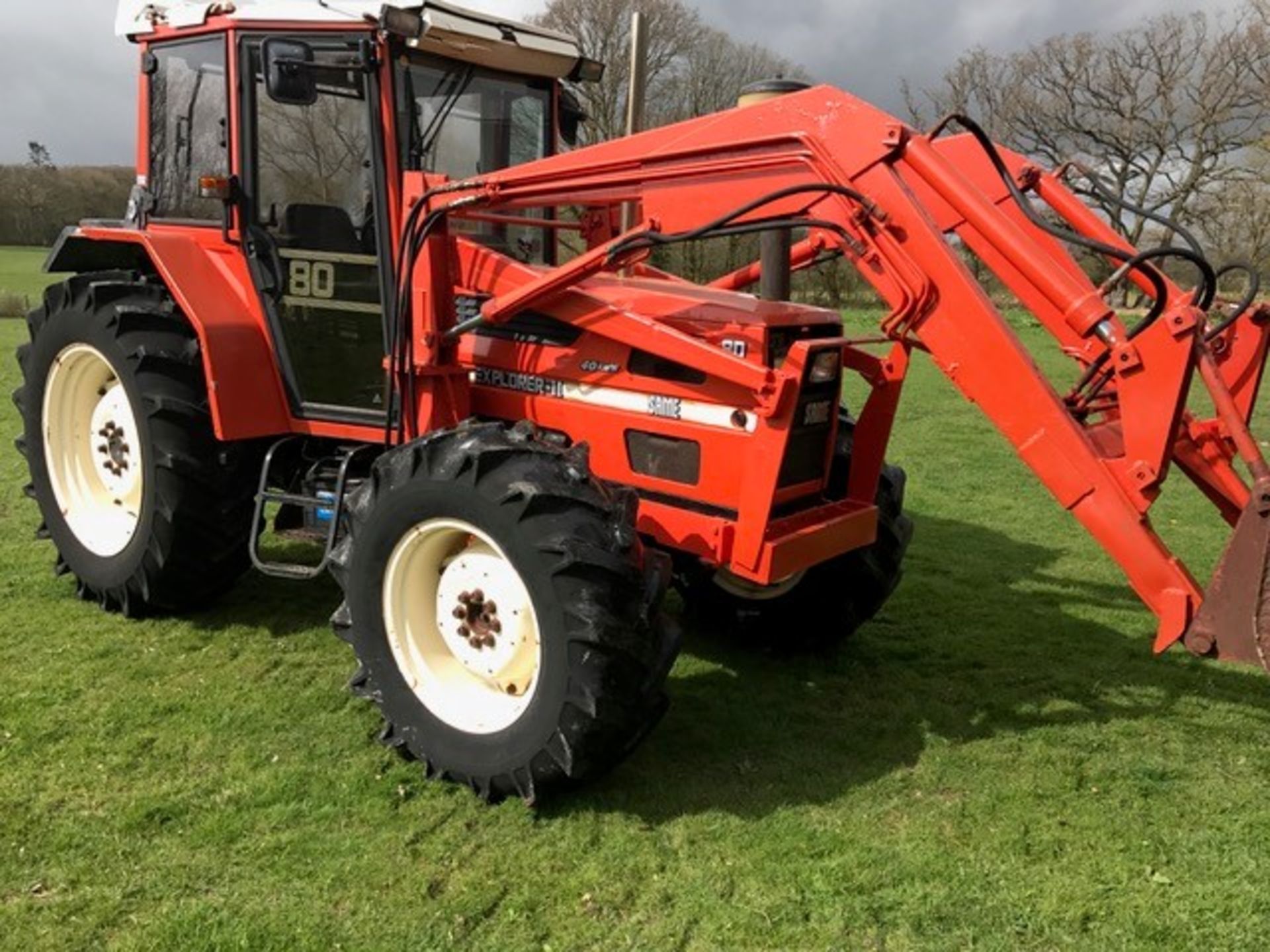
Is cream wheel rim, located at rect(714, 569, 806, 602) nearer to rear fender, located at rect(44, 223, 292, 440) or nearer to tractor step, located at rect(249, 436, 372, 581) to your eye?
tractor step, located at rect(249, 436, 372, 581)

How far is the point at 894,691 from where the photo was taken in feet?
15.3

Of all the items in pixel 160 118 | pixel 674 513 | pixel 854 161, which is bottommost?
pixel 674 513

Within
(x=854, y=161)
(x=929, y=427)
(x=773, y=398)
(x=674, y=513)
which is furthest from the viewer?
(x=929, y=427)

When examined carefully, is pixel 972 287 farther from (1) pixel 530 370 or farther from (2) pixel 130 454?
(2) pixel 130 454

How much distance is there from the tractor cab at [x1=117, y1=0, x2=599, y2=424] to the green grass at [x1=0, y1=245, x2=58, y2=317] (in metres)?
10.3

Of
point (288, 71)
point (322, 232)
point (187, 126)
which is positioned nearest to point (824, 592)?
point (322, 232)

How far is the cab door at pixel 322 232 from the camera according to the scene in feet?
14.7

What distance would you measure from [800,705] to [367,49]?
3101 mm

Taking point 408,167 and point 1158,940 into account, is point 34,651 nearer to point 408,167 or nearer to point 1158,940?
point 408,167

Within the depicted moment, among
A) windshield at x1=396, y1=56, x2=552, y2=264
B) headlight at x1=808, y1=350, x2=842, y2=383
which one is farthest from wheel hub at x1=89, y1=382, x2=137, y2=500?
headlight at x1=808, y1=350, x2=842, y2=383

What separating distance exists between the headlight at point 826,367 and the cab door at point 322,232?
1807 millimetres

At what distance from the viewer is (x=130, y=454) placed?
520 centimetres

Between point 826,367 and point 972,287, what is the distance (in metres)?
0.80

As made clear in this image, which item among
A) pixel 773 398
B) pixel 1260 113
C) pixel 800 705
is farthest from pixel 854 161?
pixel 1260 113
